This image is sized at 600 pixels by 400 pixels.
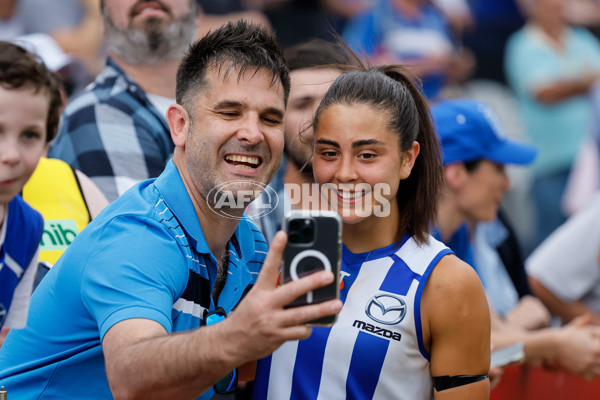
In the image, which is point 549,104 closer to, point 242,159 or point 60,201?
point 60,201

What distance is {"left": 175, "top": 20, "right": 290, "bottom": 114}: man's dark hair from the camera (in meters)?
2.53

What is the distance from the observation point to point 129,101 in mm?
3877

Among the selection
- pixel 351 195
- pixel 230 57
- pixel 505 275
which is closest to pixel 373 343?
pixel 351 195

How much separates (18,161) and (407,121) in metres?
1.30

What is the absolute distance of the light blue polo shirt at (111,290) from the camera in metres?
2.19

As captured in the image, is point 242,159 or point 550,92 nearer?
point 242,159

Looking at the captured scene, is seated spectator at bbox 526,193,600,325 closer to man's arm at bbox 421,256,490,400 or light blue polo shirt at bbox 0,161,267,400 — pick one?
man's arm at bbox 421,256,490,400

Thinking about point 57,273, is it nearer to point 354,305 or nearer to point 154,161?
point 354,305

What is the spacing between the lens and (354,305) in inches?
102

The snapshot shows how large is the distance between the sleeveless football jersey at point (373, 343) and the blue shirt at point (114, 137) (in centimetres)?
130

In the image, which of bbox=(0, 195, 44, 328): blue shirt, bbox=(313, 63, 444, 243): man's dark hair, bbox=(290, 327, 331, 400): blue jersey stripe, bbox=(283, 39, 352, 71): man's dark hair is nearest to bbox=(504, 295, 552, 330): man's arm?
bbox=(283, 39, 352, 71): man's dark hair

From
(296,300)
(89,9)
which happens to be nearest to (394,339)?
(296,300)

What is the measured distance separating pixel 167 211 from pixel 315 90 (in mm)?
1643

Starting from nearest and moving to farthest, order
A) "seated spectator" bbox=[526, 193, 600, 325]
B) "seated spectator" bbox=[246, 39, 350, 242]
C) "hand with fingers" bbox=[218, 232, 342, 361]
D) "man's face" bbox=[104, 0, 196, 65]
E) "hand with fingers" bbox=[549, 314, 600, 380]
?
"hand with fingers" bbox=[218, 232, 342, 361] < "seated spectator" bbox=[246, 39, 350, 242] < "hand with fingers" bbox=[549, 314, 600, 380] < "man's face" bbox=[104, 0, 196, 65] < "seated spectator" bbox=[526, 193, 600, 325]
